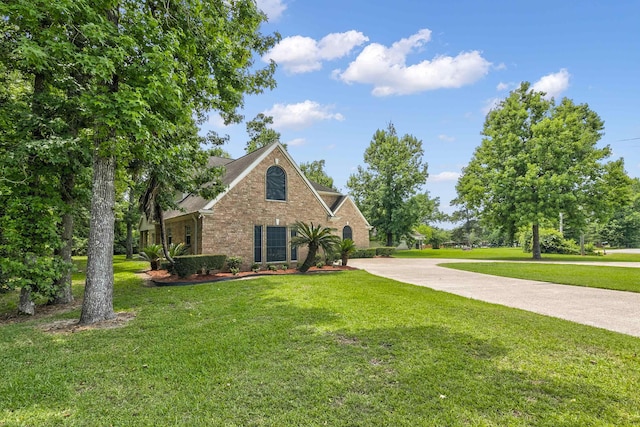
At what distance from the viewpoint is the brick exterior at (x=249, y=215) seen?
48.5 feet

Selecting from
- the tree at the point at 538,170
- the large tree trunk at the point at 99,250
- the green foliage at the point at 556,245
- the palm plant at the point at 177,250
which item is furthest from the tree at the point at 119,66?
the green foliage at the point at 556,245

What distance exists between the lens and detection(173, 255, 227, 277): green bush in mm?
12289

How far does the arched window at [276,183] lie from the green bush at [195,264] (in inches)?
178

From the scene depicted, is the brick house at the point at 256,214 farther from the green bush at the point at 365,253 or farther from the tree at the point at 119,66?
the green bush at the point at 365,253

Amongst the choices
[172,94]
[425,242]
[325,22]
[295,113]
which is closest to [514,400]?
[172,94]

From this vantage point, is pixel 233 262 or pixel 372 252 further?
pixel 372 252

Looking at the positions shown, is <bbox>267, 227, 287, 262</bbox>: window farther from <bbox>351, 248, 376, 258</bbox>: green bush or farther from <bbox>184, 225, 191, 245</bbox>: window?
<bbox>351, 248, 376, 258</bbox>: green bush

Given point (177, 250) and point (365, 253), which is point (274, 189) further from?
point (365, 253)

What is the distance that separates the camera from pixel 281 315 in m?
6.54

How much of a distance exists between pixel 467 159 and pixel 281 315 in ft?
92.4

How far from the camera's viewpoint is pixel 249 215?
15750 mm

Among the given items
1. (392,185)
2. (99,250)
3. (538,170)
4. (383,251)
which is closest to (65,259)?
(99,250)

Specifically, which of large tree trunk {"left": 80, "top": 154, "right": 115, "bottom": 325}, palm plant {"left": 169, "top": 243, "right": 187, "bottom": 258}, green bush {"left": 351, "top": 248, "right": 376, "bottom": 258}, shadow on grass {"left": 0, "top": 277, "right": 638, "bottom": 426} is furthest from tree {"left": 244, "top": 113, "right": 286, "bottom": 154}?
shadow on grass {"left": 0, "top": 277, "right": 638, "bottom": 426}

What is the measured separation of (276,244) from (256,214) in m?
1.94
